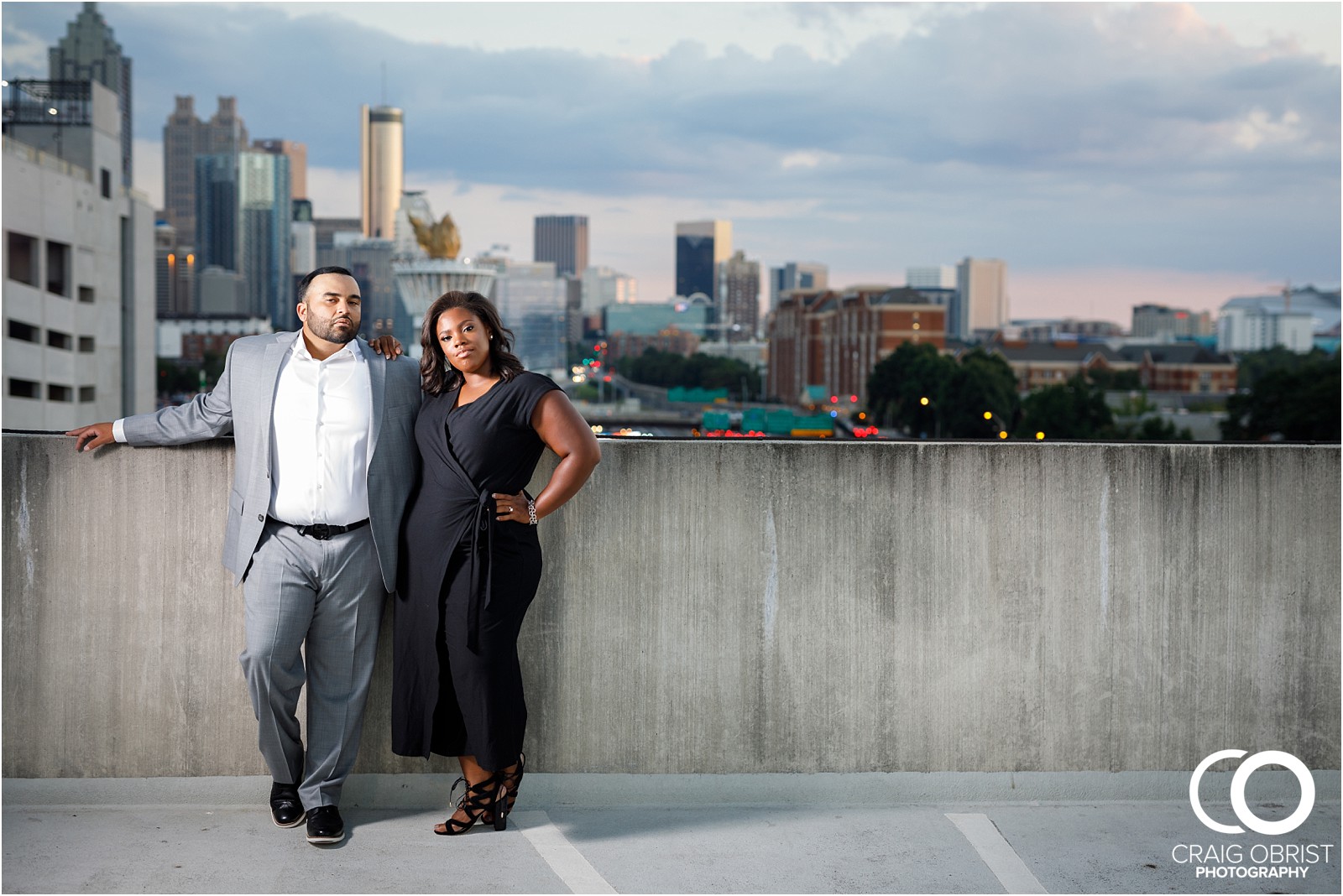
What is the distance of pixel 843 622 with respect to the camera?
15.7ft

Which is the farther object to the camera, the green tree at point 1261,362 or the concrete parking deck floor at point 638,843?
the green tree at point 1261,362

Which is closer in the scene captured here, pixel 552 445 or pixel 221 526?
pixel 552 445

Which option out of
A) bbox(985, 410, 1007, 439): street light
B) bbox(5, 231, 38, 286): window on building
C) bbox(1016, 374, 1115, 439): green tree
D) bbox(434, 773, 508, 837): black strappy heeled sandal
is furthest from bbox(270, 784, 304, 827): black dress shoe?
bbox(985, 410, 1007, 439): street light

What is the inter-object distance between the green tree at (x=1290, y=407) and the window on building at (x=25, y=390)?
76141mm

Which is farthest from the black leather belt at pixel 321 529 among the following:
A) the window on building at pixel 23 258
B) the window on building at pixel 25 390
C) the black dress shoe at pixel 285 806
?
the window on building at pixel 25 390

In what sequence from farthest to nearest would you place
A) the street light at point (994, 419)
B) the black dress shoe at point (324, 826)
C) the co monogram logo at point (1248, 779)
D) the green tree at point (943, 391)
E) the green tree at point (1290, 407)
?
the green tree at point (943, 391)
the street light at point (994, 419)
the green tree at point (1290, 407)
the co monogram logo at point (1248, 779)
the black dress shoe at point (324, 826)

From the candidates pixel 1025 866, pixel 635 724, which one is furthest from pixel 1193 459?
pixel 635 724

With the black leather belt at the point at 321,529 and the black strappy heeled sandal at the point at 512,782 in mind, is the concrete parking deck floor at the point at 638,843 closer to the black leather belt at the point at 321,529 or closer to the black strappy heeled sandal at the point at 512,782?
the black strappy heeled sandal at the point at 512,782

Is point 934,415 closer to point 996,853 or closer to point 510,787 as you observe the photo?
point 996,853

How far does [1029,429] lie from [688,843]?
355 feet

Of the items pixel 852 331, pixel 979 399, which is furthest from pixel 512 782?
pixel 852 331

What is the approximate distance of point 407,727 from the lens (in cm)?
433

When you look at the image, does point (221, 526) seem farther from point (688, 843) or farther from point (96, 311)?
point (96, 311)

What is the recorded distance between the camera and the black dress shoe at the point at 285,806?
14.4 feet
